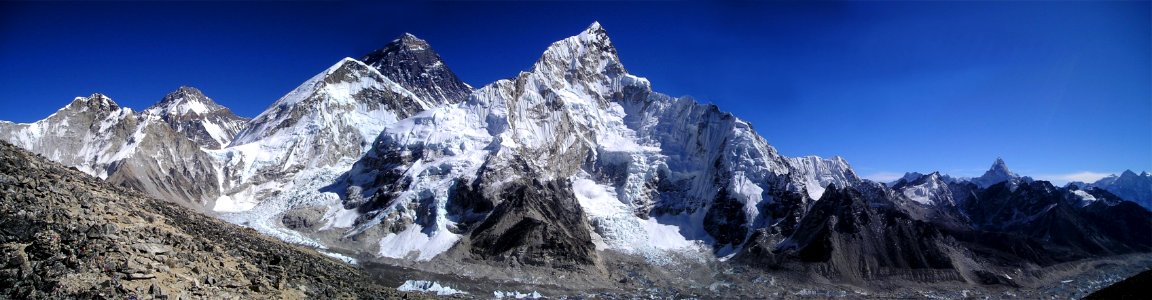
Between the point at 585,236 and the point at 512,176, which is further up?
the point at 512,176

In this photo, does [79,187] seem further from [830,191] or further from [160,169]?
[160,169]

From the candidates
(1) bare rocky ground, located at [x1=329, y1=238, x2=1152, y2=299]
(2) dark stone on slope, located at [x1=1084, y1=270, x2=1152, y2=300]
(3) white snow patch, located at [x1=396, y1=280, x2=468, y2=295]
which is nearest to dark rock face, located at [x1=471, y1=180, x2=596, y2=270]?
(1) bare rocky ground, located at [x1=329, y1=238, x2=1152, y2=299]

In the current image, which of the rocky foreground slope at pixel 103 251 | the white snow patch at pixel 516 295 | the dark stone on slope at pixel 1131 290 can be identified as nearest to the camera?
the rocky foreground slope at pixel 103 251

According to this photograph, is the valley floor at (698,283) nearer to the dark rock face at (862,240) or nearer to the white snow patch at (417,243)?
the dark rock face at (862,240)

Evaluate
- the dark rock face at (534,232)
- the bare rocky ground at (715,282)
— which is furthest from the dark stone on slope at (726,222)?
the dark rock face at (534,232)

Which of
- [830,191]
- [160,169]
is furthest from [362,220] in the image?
[830,191]

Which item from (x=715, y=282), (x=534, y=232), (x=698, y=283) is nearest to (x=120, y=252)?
(x=534, y=232)
